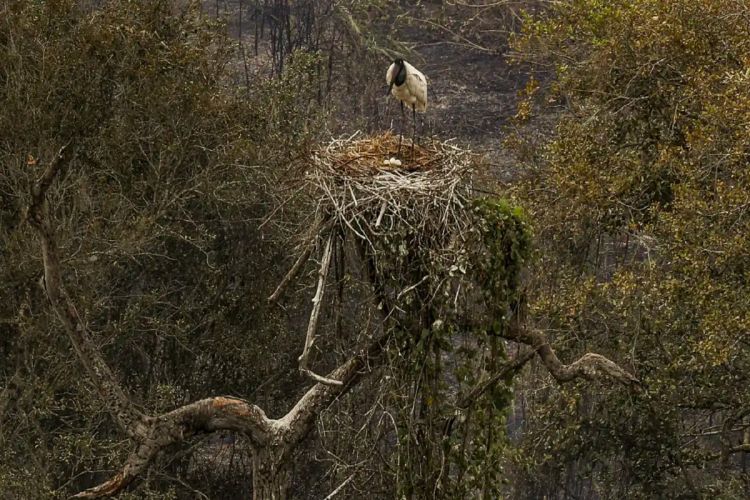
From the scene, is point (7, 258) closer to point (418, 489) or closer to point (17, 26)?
point (17, 26)

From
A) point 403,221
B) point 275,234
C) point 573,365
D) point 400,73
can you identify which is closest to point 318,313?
point 403,221

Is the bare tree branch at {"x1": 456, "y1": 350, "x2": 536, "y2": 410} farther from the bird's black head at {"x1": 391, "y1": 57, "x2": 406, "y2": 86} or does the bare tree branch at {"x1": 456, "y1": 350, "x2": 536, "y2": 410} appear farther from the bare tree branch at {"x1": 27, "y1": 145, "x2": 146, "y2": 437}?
the bare tree branch at {"x1": 27, "y1": 145, "x2": 146, "y2": 437}

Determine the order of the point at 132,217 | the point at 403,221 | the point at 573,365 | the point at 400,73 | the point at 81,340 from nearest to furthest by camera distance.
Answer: the point at 81,340, the point at 403,221, the point at 573,365, the point at 400,73, the point at 132,217

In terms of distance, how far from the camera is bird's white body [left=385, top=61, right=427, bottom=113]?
9.30m

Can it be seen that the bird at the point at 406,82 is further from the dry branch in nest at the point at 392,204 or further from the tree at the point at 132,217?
the tree at the point at 132,217

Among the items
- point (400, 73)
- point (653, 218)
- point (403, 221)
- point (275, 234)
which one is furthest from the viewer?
point (275, 234)

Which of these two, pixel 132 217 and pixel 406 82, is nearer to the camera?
pixel 406 82

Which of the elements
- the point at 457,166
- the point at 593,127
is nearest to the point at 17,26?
the point at 593,127

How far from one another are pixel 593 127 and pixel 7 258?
7661mm

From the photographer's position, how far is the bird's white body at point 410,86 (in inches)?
366

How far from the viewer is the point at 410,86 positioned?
9.37 metres

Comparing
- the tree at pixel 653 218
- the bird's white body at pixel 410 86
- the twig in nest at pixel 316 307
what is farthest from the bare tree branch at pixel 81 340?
the tree at pixel 653 218

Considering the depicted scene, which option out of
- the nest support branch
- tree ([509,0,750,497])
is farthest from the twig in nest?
tree ([509,0,750,497])

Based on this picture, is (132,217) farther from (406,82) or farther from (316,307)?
(316,307)
